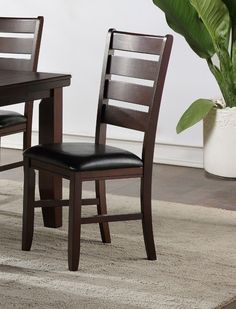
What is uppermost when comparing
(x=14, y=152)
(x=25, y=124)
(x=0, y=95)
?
(x=0, y=95)

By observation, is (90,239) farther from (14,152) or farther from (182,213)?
(14,152)

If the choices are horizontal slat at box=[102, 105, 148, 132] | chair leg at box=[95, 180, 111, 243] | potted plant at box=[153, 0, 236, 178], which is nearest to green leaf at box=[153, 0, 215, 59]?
potted plant at box=[153, 0, 236, 178]

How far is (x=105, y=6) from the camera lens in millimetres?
5812

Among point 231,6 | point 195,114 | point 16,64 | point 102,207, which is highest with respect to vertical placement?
point 231,6

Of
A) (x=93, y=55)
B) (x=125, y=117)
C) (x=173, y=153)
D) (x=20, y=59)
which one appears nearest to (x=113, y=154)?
(x=125, y=117)

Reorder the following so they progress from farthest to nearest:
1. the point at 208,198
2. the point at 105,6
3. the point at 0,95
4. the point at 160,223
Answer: the point at 105,6
the point at 208,198
the point at 160,223
the point at 0,95

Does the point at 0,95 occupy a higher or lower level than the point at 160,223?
higher

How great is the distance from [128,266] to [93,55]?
8.23ft

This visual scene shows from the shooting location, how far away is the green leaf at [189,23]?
489cm

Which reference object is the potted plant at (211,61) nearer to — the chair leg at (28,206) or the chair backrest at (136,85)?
the chair backrest at (136,85)

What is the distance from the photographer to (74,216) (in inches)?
139

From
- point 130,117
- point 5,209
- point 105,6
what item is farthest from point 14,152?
point 130,117

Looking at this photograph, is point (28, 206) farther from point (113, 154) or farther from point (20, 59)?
point (20, 59)

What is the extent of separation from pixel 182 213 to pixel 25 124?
0.91 m
